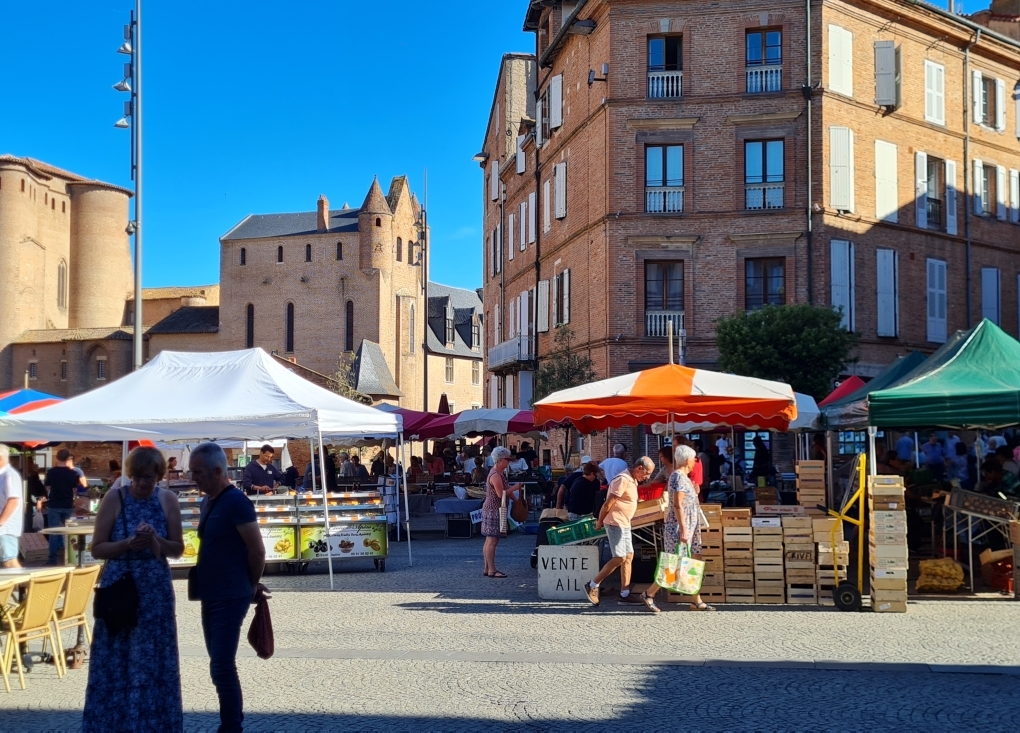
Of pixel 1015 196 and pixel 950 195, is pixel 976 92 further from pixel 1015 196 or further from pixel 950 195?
pixel 950 195

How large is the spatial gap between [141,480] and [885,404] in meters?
8.84

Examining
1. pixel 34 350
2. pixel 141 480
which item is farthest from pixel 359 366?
pixel 141 480

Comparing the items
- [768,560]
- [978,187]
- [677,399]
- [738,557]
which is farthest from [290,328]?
[768,560]

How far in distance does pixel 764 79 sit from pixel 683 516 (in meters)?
21.5

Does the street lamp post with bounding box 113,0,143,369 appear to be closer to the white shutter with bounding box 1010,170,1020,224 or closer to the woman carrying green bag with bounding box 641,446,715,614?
the woman carrying green bag with bounding box 641,446,715,614

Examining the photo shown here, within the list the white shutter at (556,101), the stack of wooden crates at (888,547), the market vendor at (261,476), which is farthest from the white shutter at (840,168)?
the stack of wooden crates at (888,547)

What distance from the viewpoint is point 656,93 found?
101 ft

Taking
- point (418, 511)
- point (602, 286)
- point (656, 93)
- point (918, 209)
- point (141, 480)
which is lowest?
point (418, 511)

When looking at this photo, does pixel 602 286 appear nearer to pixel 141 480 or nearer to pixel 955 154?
pixel 955 154

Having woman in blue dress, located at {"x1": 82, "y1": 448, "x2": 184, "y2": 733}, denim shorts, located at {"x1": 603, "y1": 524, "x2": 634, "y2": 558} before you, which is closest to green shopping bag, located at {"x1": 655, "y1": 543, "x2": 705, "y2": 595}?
denim shorts, located at {"x1": 603, "y1": 524, "x2": 634, "y2": 558}

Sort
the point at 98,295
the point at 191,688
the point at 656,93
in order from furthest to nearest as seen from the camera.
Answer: the point at 98,295, the point at 656,93, the point at 191,688

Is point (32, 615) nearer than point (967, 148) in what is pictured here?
Yes

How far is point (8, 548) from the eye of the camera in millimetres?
9992

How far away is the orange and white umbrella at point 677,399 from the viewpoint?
13211mm
